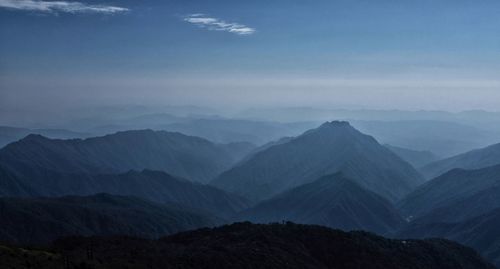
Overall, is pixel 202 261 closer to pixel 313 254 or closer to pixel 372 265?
pixel 313 254

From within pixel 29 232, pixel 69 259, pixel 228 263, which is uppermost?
pixel 69 259

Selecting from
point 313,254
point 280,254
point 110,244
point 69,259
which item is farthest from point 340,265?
point 69,259

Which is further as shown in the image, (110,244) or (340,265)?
(340,265)

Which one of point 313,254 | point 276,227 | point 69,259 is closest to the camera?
point 69,259

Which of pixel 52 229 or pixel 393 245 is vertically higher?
pixel 393 245

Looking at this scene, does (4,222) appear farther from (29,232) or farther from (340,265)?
(340,265)

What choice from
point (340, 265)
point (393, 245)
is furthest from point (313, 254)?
point (393, 245)

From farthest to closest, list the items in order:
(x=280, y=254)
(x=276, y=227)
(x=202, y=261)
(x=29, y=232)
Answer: (x=29, y=232), (x=276, y=227), (x=280, y=254), (x=202, y=261)
